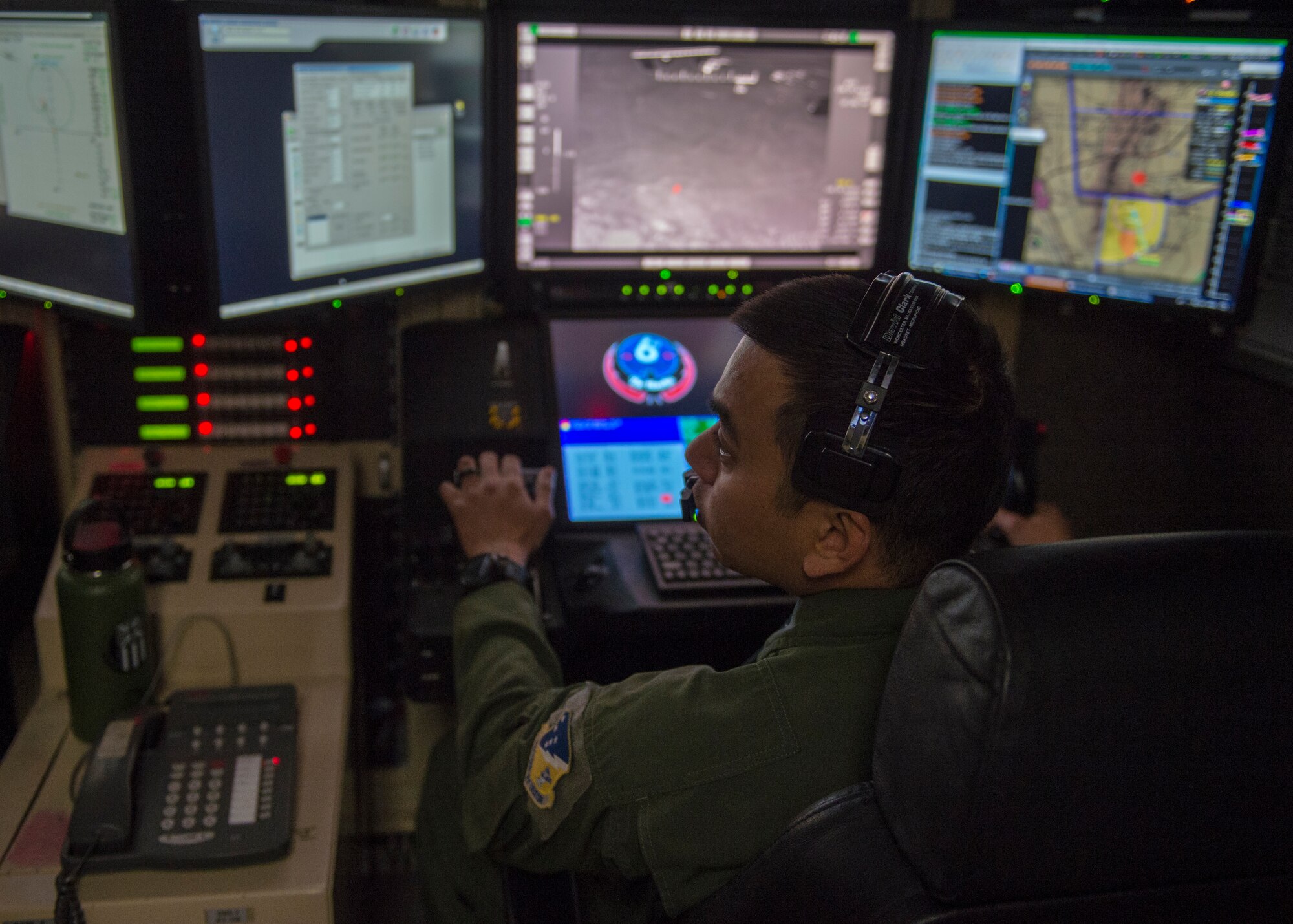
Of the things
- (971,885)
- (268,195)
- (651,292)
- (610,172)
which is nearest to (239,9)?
(268,195)

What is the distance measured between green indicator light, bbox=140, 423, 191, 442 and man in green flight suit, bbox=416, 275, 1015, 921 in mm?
974

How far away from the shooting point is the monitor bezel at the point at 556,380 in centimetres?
180

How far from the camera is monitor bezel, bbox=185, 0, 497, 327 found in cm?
142

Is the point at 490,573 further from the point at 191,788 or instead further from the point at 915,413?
the point at 915,413

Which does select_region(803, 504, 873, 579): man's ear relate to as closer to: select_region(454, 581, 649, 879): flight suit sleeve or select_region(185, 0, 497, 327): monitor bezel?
select_region(454, 581, 649, 879): flight suit sleeve

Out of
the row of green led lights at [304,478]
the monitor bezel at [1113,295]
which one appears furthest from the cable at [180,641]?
the monitor bezel at [1113,295]

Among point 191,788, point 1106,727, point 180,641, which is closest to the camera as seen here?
point 1106,727

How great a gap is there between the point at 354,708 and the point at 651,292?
0.92 meters

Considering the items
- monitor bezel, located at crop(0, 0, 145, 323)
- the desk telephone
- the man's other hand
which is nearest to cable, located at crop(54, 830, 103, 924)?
the desk telephone

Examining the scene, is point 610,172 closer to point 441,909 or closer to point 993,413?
point 993,413

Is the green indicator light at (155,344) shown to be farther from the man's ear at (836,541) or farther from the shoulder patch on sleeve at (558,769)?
the man's ear at (836,541)

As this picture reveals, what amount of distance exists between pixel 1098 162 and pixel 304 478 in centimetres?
137

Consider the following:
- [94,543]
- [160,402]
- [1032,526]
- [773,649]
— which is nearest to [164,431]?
[160,402]

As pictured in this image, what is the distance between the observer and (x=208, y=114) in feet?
4.75
